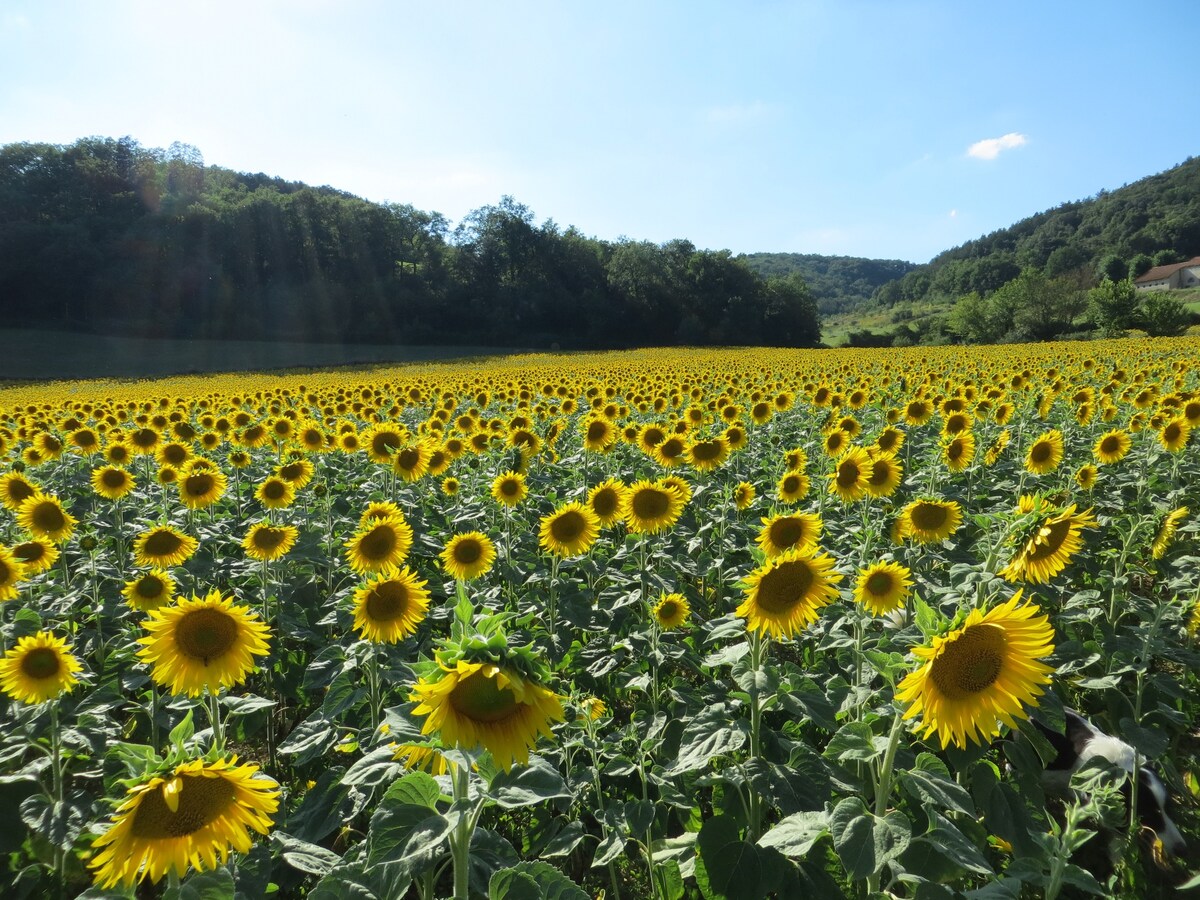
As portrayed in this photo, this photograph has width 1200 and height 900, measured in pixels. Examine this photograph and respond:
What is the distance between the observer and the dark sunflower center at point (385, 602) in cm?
301

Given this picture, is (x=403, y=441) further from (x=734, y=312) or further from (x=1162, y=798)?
(x=734, y=312)

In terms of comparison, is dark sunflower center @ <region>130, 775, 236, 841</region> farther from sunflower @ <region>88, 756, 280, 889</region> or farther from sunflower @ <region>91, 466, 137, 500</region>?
sunflower @ <region>91, 466, 137, 500</region>

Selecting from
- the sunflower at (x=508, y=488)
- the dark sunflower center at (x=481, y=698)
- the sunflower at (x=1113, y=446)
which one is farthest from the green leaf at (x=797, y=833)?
the sunflower at (x=1113, y=446)

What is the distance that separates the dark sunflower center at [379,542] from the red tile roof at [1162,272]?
144487 millimetres

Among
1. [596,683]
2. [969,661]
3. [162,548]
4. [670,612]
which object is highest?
[969,661]

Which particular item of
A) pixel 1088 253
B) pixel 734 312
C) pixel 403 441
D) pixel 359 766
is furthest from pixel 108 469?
pixel 1088 253

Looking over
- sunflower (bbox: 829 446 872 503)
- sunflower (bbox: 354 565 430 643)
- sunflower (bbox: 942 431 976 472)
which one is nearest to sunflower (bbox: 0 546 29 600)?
sunflower (bbox: 354 565 430 643)

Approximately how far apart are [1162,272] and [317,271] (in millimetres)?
134471

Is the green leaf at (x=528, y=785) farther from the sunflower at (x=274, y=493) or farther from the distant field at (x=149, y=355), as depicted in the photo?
the distant field at (x=149, y=355)

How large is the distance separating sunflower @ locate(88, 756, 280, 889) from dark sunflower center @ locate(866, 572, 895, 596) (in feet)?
8.68

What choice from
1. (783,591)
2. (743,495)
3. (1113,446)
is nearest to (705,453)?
(743,495)

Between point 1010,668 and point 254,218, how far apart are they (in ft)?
247

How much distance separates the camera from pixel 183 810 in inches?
65.8

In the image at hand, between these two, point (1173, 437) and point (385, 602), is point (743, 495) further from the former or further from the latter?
point (1173, 437)
